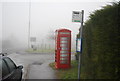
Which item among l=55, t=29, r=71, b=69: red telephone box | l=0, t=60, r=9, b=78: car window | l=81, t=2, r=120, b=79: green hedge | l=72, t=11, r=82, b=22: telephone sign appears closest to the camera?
l=81, t=2, r=120, b=79: green hedge

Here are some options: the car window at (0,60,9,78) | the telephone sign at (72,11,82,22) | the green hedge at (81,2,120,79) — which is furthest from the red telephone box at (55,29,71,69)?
the car window at (0,60,9,78)

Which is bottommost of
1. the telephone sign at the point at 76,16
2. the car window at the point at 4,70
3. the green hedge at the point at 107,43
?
the car window at the point at 4,70

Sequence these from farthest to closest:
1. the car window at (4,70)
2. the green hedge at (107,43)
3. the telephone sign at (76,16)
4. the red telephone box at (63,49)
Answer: the red telephone box at (63,49), the telephone sign at (76,16), the car window at (4,70), the green hedge at (107,43)

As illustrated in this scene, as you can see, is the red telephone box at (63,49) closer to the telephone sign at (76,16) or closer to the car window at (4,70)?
the telephone sign at (76,16)

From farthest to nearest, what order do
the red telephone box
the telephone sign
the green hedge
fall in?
1. the red telephone box
2. the telephone sign
3. the green hedge

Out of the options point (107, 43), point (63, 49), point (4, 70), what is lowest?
point (4, 70)

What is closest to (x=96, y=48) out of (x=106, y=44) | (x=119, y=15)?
(x=106, y=44)

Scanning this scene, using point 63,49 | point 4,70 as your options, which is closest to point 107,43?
point 4,70

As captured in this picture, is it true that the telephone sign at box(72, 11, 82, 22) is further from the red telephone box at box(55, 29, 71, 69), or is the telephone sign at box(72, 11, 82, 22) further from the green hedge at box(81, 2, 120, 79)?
the red telephone box at box(55, 29, 71, 69)

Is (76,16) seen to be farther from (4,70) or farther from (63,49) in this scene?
(63,49)

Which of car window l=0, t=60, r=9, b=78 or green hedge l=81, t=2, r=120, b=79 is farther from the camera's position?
car window l=0, t=60, r=9, b=78

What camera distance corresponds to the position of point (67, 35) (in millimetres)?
10312

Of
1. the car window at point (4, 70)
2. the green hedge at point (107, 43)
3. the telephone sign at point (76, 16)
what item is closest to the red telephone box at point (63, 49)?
the telephone sign at point (76, 16)

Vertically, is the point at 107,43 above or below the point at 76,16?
below
